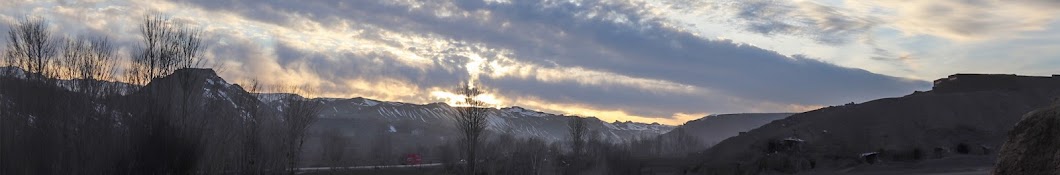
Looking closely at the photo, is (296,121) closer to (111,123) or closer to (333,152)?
(111,123)

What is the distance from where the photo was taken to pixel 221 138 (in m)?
31.4

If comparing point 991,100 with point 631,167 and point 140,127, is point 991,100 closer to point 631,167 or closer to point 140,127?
point 631,167

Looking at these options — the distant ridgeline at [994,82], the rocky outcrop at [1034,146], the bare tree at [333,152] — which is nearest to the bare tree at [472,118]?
the bare tree at [333,152]

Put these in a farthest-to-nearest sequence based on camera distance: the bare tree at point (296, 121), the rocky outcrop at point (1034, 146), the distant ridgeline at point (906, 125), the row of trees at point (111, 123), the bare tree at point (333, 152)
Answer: the distant ridgeline at point (906, 125), the bare tree at point (333, 152), the bare tree at point (296, 121), the row of trees at point (111, 123), the rocky outcrop at point (1034, 146)

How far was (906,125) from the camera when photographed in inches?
3420

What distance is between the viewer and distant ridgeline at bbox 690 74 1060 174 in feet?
243

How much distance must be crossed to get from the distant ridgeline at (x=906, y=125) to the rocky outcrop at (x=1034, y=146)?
180 feet

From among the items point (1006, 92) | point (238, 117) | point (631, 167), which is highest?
point (1006, 92)

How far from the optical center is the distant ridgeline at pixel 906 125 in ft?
243

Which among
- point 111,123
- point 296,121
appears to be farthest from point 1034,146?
point 296,121

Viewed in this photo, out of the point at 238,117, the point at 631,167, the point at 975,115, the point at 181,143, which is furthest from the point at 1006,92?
the point at 181,143

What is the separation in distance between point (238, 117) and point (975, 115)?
8202 cm

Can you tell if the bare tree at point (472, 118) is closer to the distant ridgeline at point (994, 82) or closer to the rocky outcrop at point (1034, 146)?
the rocky outcrop at point (1034, 146)

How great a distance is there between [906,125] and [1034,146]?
88.0 m
